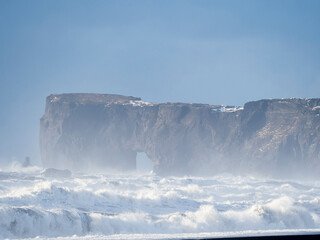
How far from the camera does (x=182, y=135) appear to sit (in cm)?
6638

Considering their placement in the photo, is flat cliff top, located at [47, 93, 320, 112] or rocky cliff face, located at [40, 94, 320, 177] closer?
rocky cliff face, located at [40, 94, 320, 177]

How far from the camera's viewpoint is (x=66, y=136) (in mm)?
69938

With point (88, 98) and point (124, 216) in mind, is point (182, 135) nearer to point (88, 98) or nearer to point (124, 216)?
point (88, 98)

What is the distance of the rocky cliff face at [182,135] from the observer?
59125 mm

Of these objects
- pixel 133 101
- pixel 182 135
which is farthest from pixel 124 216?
pixel 133 101

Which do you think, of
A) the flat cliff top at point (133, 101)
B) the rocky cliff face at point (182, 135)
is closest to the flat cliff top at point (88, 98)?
the flat cliff top at point (133, 101)

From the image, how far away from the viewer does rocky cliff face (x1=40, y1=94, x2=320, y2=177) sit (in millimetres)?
59125

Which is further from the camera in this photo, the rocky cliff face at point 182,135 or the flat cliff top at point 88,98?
the flat cliff top at point 88,98

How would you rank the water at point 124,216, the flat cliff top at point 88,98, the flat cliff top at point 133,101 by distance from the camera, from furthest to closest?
the flat cliff top at point 88,98, the flat cliff top at point 133,101, the water at point 124,216

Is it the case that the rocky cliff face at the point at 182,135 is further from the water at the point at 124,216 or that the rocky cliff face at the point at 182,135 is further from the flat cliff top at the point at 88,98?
the water at the point at 124,216

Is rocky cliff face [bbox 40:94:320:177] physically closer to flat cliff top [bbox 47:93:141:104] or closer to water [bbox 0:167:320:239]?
flat cliff top [bbox 47:93:141:104]

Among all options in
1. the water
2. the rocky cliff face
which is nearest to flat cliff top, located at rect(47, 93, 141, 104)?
the rocky cliff face

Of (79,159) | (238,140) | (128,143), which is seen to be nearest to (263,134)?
(238,140)

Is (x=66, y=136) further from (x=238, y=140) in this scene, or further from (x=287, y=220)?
(x=287, y=220)
